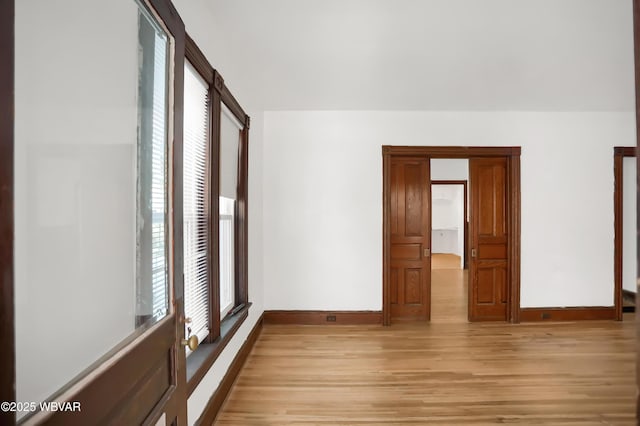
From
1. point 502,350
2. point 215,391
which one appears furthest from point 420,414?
point 502,350

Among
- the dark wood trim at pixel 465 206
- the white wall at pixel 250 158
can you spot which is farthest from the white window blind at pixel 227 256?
the dark wood trim at pixel 465 206

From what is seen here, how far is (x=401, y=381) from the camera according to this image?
305 centimetres

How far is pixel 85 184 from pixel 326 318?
3943 millimetres

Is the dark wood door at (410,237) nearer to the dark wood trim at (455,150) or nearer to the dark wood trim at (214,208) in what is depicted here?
the dark wood trim at (455,150)

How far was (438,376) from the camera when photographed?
3.14 metres

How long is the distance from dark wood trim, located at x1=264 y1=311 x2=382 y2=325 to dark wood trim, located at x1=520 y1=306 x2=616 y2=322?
2052 mm

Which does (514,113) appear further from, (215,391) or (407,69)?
(215,391)

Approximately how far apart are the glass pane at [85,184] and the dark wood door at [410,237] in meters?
3.88

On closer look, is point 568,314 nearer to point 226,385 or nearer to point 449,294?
point 449,294

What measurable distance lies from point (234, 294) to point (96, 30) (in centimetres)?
276

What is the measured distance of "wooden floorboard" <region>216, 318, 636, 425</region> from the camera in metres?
2.55

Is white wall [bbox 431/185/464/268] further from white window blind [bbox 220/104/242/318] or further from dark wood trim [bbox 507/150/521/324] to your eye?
white window blind [bbox 220/104/242/318]

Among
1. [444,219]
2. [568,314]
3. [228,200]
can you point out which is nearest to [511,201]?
[568,314]

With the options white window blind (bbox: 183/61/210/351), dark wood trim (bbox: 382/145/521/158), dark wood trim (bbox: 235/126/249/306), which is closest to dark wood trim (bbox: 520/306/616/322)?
dark wood trim (bbox: 382/145/521/158)
